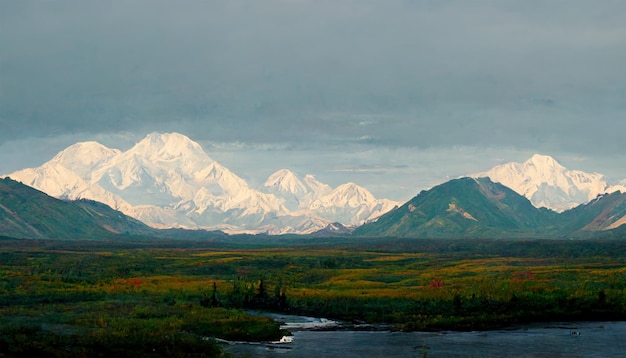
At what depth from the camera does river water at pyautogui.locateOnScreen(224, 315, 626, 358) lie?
117312 mm

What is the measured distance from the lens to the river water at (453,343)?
385 feet

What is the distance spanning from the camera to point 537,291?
18000 cm

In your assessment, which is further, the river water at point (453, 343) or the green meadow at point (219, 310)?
the river water at point (453, 343)

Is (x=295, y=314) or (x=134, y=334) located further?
(x=295, y=314)

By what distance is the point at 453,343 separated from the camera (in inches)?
4988

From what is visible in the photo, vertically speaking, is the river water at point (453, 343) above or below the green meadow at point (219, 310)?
below

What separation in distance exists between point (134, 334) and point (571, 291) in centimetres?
9512

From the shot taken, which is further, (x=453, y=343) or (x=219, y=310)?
(x=219, y=310)

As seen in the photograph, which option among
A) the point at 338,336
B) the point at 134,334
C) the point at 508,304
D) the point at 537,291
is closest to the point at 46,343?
the point at 134,334

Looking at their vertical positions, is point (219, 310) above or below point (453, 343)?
above

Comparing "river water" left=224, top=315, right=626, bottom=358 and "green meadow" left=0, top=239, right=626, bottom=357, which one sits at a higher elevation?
"green meadow" left=0, top=239, right=626, bottom=357

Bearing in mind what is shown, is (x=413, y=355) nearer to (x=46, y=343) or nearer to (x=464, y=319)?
(x=464, y=319)

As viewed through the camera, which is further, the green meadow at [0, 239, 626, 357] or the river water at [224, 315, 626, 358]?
the river water at [224, 315, 626, 358]

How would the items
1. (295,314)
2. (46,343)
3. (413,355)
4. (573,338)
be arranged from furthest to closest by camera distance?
(295,314) → (573,338) → (413,355) → (46,343)
